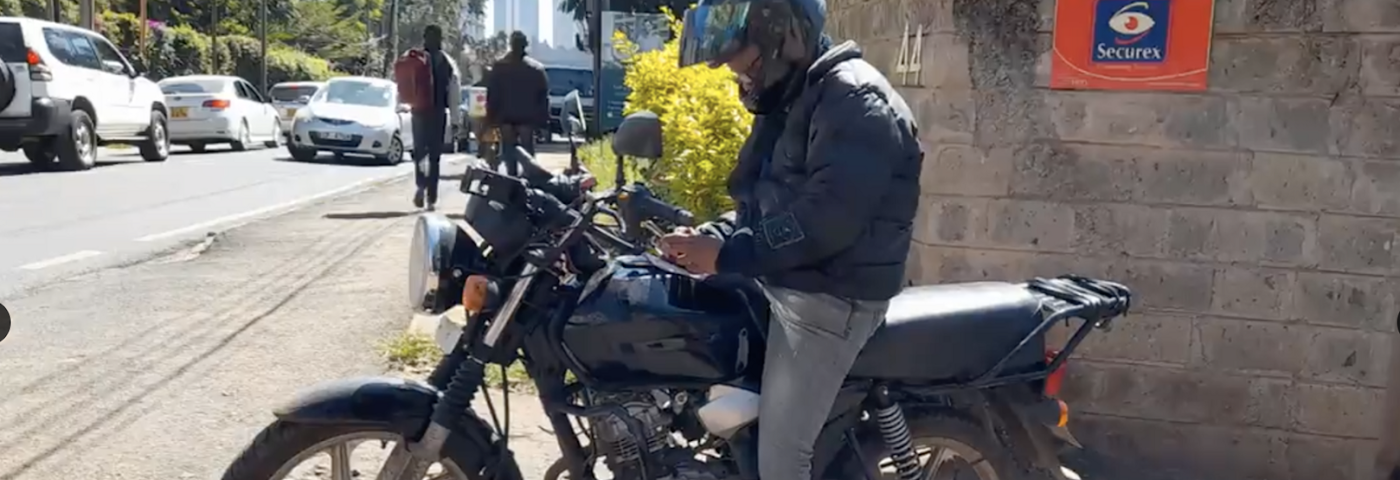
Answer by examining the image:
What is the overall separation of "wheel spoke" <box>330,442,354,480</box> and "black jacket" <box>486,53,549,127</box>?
8171 mm

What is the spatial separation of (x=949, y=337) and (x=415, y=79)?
28.6 ft

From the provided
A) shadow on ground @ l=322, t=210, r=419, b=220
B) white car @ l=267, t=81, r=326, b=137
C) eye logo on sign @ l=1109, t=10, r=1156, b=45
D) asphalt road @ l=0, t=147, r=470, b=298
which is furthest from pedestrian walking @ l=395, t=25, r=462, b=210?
white car @ l=267, t=81, r=326, b=137

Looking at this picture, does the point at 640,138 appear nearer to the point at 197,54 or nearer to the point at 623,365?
the point at 623,365

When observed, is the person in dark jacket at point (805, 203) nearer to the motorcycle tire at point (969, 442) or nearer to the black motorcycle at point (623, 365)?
the black motorcycle at point (623, 365)

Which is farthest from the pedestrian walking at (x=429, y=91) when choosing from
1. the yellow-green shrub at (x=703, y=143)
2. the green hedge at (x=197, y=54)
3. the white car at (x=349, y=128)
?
the green hedge at (x=197, y=54)

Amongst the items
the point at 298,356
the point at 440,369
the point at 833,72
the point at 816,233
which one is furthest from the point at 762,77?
the point at 298,356

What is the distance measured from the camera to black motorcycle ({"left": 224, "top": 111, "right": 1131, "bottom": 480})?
3055 millimetres

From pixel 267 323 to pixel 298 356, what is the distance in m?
0.79

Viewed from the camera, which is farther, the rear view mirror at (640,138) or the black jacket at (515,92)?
the black jacket at (515,92)

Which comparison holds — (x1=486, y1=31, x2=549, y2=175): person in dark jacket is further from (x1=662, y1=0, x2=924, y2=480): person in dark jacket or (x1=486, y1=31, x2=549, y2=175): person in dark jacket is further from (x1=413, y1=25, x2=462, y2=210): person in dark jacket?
(x1=662, y1=0, x2=924, y2=480): person in dark jacket

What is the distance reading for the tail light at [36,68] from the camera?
15.1m

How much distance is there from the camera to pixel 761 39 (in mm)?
2898

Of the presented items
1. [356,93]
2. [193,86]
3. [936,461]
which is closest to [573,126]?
[936,461]

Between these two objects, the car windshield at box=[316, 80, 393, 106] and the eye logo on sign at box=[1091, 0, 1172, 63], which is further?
the car windshield at box=[316, 80, 393, 106]
